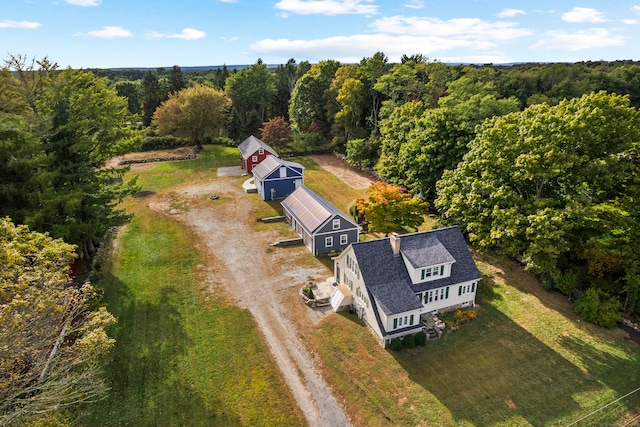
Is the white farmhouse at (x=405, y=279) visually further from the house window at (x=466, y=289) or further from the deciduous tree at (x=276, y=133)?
the deciduous tree at (x=276, y=133)

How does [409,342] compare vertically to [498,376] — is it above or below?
above

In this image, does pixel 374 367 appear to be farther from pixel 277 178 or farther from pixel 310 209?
pixel 277 178

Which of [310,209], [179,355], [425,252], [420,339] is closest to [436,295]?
[425,252]

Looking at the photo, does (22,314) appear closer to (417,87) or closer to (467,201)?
(467,201)

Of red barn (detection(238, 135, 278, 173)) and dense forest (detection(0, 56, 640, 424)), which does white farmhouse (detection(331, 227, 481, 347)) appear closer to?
dense forest (detection(0, 56, 640, 424))

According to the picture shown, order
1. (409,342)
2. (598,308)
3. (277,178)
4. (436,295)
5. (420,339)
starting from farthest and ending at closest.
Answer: (277,178), (436,295), (598,308), (420,339), (409,342)

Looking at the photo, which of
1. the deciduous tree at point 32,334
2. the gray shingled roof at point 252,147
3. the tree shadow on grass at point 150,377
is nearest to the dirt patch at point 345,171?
the gray shingled roof at point 252,147

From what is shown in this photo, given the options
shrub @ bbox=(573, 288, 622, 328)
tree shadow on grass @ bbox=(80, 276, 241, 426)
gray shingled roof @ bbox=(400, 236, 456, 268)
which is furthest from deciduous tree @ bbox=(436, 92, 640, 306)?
tree shadow on grass @ bbox=(80, 276, 241, 426)
